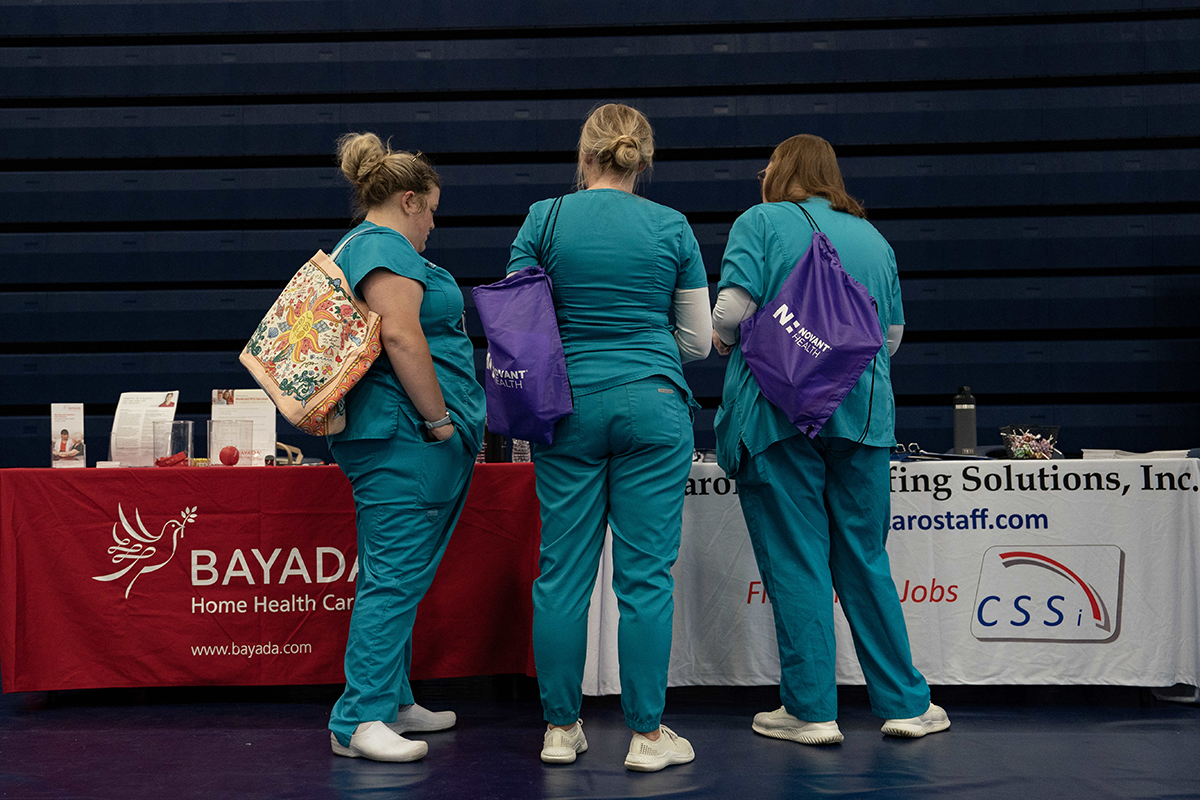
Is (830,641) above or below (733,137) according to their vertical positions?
below

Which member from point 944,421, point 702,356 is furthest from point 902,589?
point 944,421

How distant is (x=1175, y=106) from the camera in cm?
465

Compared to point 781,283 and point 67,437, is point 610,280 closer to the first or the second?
point 781,283

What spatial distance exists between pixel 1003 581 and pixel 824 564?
0.72m

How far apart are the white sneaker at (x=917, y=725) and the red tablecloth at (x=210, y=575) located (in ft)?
3.56

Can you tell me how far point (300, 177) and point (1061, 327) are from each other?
3.91 metres

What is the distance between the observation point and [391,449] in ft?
7.34

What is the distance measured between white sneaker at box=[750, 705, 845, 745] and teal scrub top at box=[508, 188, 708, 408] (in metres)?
0.93

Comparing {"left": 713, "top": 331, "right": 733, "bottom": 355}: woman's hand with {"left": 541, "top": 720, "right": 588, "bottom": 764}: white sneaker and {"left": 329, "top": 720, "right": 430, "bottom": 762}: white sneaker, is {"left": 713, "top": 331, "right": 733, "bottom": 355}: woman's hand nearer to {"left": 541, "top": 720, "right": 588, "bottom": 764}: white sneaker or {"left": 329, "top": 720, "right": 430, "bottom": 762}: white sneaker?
{"left": 541, "top": 720, "right": 588, "bottom": 764}: white sneaker

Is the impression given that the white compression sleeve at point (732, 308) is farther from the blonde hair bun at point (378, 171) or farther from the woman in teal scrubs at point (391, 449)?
the blonde hair bun at point (378, 171)

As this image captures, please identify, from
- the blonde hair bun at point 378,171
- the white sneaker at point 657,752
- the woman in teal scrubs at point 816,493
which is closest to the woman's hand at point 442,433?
the blonde hair bun at point 378,171

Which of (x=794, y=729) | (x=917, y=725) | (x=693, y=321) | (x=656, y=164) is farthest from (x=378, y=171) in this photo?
(x=656, y=164)

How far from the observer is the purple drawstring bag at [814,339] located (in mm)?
2225

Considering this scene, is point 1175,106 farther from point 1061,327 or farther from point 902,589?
point 902,589
